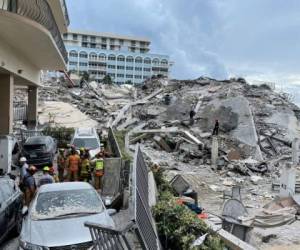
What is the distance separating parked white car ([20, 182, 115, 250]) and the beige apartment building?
5752 mm

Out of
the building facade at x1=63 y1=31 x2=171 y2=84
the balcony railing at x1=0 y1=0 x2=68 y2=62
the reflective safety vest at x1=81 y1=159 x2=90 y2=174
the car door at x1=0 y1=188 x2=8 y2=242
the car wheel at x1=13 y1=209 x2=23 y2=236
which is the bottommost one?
the car wheel at x1=13 y1=209 x2=23 y2=236

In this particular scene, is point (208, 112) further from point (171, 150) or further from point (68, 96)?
point (68, 96)

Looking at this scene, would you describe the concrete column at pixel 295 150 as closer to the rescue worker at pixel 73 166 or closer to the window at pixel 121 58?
the rescue worker at pixel 73 166

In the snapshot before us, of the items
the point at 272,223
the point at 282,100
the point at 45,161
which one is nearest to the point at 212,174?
the point at 45,161

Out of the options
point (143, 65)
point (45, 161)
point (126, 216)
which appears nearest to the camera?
point (126, 216)

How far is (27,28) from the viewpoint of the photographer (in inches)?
550

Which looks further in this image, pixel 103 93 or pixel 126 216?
pixel 103 93

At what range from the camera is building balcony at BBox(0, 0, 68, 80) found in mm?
13174

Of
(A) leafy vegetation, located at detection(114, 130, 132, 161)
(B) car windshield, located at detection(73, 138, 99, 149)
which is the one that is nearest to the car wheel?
(A) leafy vegetation, located at detection(114, 130, 132, 161)

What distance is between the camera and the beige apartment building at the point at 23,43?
45.3 ft

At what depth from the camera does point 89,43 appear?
15362cm

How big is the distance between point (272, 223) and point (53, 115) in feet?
84.2

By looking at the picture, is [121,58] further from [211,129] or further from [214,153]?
[214,153]

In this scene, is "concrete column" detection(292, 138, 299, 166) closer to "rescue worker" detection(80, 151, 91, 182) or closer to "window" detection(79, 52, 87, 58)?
"rescue worker" detection(80, 151, 91, 182)
